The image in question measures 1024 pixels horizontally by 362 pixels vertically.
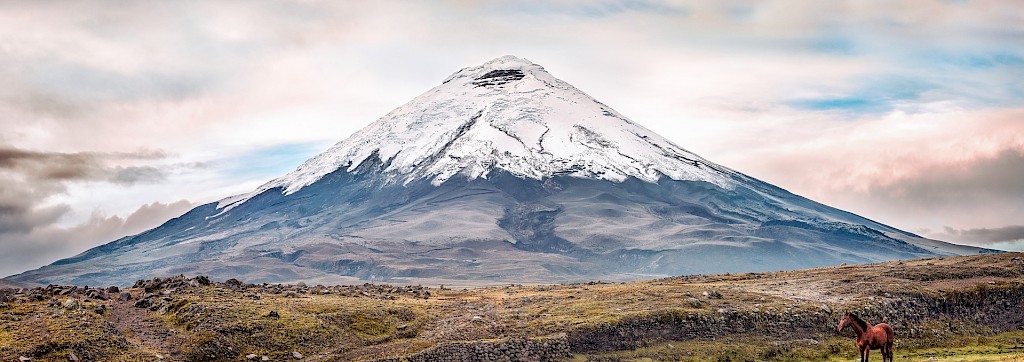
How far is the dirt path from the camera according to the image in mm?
48031

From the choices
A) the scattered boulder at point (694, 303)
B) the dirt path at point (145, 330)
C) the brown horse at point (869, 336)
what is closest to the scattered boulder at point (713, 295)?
the scattered boulder at point (694, 303)

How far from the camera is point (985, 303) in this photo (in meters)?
62.1

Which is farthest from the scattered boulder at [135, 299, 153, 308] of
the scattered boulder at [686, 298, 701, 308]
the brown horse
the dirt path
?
the brown horse

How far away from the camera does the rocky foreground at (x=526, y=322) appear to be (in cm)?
4916

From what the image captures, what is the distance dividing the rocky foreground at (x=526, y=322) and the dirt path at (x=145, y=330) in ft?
0.40

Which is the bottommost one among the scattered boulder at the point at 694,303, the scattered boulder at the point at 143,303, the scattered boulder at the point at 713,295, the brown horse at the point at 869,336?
the brown horse at the point at 869,336

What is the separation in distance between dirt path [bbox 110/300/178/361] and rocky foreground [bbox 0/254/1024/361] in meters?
0.12

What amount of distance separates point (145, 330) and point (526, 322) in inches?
961

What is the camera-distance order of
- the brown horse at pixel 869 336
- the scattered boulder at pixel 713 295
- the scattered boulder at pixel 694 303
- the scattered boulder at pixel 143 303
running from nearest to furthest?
the brown horse at pixel 869 336 → the scattered boulder at pixel 143 303 → the scattered boulder at pixel 694 303 → the scattered boulder at pixel 713 295

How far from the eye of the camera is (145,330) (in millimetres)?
51656

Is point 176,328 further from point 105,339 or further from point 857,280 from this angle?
point 857,280

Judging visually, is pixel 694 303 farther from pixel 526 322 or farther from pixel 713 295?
pixel 526 322

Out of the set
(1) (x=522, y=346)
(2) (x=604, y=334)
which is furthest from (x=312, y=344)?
(2) (x=604, y=334)

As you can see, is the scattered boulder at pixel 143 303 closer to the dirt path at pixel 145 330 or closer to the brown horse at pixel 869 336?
the dirt path at pixel 145 330
